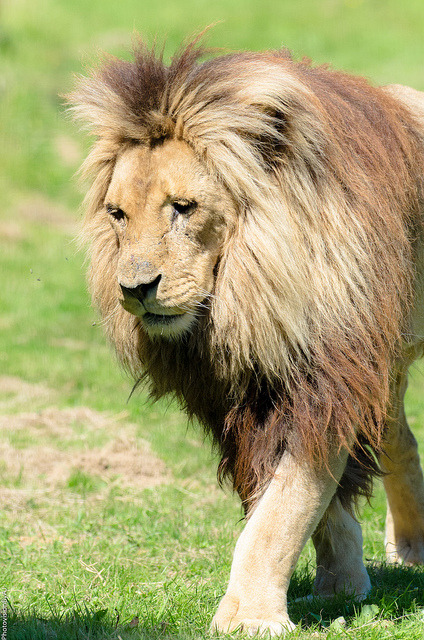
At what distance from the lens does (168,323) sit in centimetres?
332

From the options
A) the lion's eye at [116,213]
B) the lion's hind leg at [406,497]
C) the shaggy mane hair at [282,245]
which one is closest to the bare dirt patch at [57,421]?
the lion's hind leg at [406,497]

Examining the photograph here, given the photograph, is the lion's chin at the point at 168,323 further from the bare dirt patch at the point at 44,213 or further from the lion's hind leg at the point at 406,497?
the bare dirt patch at the point at 44,213

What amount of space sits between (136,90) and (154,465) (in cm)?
331

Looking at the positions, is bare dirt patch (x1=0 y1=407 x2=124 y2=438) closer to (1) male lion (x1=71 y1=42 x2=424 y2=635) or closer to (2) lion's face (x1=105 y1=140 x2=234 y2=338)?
(1) male lion (x1=71 y1=42 x2=424 y2=635)

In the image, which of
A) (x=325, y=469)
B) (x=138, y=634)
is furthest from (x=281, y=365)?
(x=138, y=634)

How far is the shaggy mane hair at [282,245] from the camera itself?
129 inches

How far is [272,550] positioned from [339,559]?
852 millimetres

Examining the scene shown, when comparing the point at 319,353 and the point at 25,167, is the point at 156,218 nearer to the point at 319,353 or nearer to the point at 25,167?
the point at 319,353

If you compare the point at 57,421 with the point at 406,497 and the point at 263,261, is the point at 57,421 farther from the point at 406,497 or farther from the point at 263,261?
the point at 263,261

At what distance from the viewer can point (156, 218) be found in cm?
328

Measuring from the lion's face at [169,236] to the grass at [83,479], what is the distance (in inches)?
29.9

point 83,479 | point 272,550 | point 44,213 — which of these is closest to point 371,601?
point 272,550

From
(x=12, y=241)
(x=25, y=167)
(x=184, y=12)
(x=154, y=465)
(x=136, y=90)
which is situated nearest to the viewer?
(x=136, y=90)

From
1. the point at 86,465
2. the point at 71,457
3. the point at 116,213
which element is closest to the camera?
the point at 116,213
